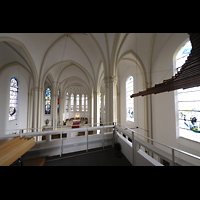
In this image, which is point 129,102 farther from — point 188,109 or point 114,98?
point 188,109

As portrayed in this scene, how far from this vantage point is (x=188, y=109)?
172 inches

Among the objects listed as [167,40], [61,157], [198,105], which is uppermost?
[167,40]

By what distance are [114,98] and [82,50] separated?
5.70 meters

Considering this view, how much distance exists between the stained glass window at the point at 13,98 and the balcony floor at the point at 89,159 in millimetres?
9391

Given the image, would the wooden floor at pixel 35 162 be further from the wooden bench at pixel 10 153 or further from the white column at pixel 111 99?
the white column at pixel 111 99

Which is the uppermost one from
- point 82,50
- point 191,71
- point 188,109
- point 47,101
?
point 82,50

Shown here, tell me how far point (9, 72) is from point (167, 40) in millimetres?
12886

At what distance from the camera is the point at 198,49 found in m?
1.99

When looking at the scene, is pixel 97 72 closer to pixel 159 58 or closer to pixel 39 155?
pixel 159 58

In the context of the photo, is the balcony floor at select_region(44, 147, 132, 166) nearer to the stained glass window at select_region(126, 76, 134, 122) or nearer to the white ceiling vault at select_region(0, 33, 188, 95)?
the white ceiling vault at select_region(0, 33, 188, 95)

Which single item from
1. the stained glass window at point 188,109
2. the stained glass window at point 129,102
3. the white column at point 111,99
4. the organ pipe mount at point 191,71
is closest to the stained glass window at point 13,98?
the white column at point 111,99

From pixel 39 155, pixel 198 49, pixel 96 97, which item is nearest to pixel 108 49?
pixel 198 49

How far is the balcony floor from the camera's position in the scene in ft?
7.86

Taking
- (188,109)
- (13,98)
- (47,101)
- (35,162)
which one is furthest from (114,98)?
(47,101)
